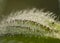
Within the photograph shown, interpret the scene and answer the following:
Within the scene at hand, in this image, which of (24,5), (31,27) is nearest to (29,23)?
(31,27)

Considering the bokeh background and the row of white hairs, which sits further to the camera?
the bokeh background

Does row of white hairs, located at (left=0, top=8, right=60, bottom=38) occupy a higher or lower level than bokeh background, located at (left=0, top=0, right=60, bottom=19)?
lower

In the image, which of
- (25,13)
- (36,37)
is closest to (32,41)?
(36,37)

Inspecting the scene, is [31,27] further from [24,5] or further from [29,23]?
[24,5]

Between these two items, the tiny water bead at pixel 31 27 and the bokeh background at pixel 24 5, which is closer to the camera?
the tiny water bead at pixel 31 27

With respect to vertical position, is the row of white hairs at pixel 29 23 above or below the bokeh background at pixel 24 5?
below

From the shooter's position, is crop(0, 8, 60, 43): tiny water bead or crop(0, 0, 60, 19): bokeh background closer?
crop(0, 8, 60, 43): tiny water bead

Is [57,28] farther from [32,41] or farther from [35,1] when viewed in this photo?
[35,1]
